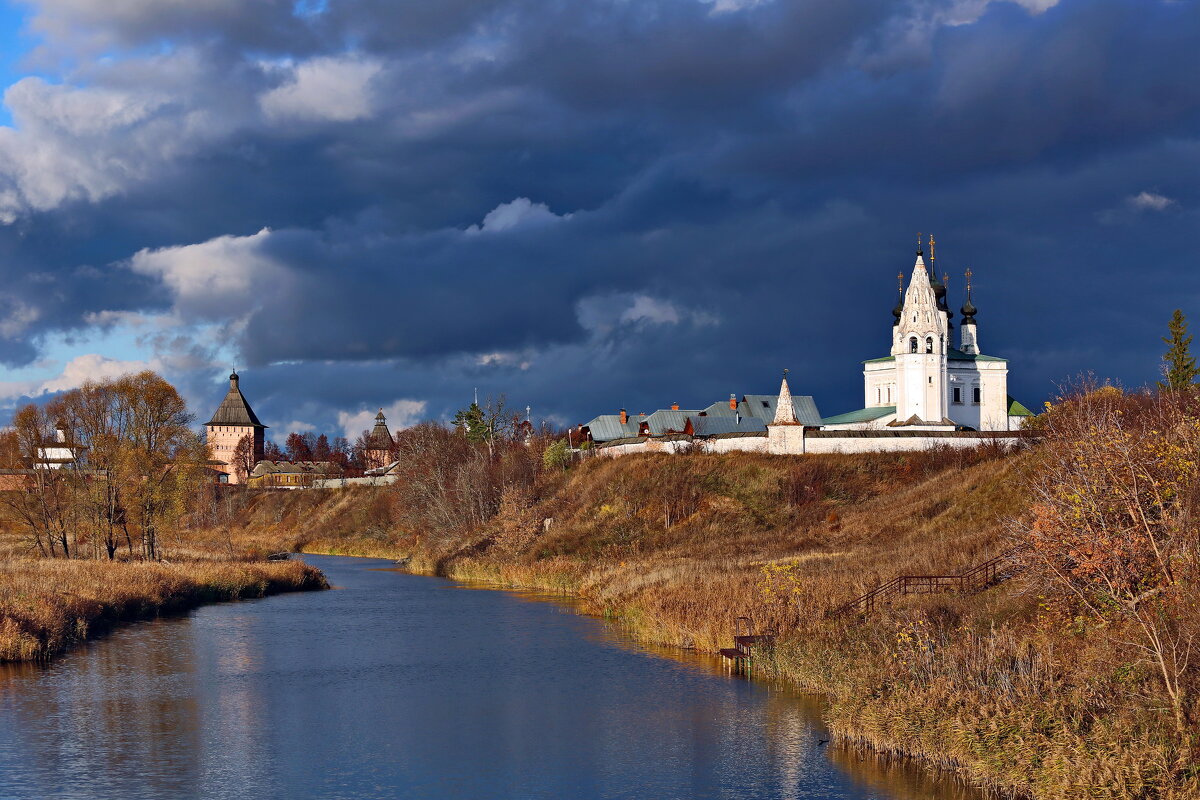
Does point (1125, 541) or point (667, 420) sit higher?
point (667, 420)

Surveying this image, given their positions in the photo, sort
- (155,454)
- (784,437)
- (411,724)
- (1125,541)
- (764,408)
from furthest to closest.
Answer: (764,408), (784,437), (155,454), (411,724), (1125,541)

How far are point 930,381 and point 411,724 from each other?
3871 inches

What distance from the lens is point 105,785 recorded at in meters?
24.1

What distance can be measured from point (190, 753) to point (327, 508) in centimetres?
12084

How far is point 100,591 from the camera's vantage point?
50.3 metres

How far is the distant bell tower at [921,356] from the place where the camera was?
119625 mm

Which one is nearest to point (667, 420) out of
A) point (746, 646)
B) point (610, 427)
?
point (610, 427)

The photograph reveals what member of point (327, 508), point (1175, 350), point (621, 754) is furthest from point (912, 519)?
point (327, 508)

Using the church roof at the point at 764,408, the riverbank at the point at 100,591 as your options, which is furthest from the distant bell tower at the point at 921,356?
the riverbank at the point at 100,591

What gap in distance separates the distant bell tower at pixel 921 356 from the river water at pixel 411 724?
3165 inches

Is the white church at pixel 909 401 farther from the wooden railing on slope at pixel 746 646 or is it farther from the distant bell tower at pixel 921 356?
the wooden railing on slope at pixel 746 646

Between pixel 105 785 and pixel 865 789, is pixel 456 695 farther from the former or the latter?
pixel 865 789

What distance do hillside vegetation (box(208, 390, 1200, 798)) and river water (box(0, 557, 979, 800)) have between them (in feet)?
5.85

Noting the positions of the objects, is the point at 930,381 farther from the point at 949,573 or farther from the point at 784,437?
the point at 949,573
